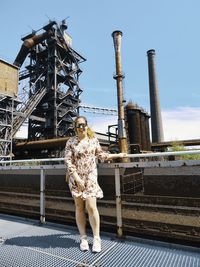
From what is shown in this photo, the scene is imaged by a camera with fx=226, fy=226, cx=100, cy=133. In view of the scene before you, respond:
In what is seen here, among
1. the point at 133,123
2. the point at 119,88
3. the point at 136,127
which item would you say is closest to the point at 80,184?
the point at 119,88

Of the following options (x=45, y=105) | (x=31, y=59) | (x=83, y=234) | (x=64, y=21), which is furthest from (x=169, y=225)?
(x=64, y=21)

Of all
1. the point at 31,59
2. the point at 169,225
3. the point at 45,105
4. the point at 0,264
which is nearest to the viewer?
the point at 0,264

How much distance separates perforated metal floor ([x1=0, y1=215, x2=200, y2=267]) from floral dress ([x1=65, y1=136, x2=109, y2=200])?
24.8 inches

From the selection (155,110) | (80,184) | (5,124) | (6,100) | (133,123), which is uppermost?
(155,110)

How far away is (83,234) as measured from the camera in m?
2.72

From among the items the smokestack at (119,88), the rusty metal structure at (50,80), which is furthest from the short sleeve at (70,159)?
the rusty metal structure at (50,80)

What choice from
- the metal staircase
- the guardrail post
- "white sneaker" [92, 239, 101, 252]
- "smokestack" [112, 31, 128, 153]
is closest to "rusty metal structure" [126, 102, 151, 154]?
"smokestack" [112, 31, 128, 153]

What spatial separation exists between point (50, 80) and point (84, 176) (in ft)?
95.5

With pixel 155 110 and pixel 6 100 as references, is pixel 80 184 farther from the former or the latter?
pixel 155 110

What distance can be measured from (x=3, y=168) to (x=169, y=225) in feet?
11.3

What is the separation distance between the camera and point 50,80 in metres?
30.1

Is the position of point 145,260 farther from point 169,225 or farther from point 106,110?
point 106,110

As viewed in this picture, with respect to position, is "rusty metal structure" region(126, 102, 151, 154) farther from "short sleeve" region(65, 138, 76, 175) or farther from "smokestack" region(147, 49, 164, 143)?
"short sleeve" region(65, 138, 76, 175)

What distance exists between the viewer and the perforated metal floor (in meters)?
2.30
